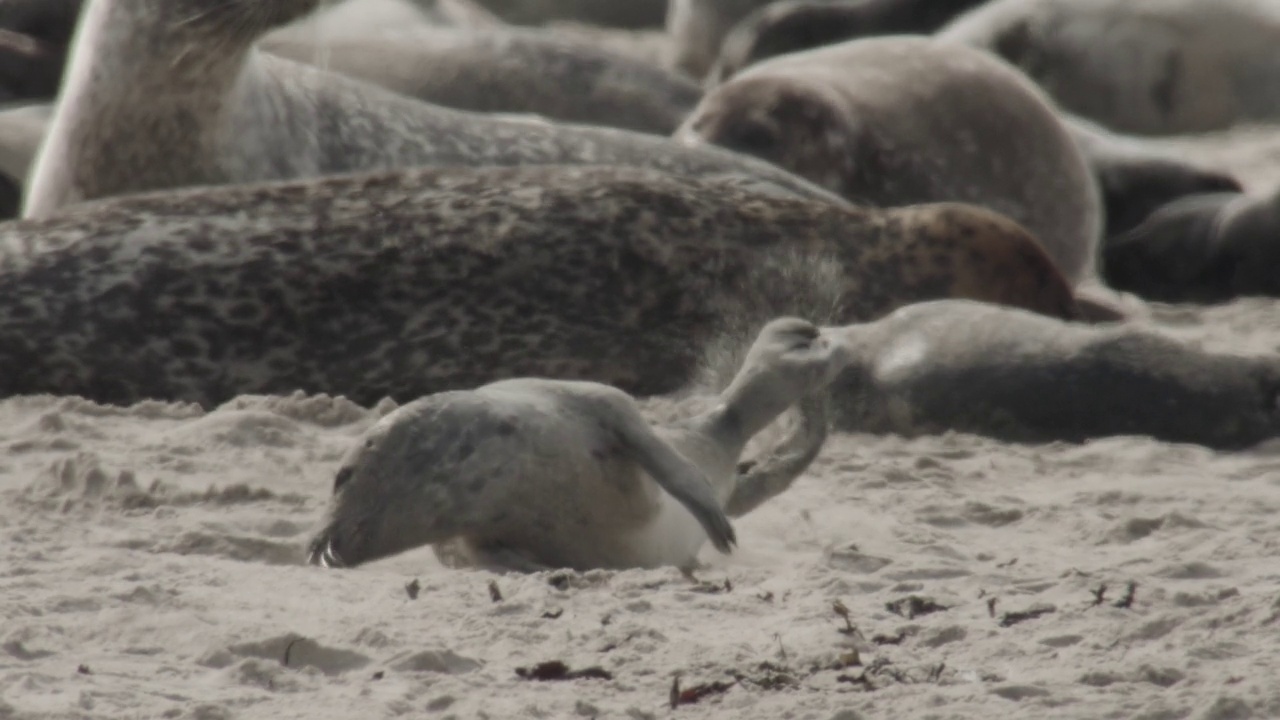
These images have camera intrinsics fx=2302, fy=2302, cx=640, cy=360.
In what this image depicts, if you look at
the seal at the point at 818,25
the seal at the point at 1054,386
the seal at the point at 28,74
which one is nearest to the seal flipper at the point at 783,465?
the seal at the point at 1054,386

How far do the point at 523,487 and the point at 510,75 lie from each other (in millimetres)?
5426

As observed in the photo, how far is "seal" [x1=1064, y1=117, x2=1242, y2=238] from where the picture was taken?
25.2 feet

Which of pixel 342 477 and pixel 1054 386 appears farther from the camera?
pixel 1054 386

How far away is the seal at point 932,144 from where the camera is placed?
24.3 ft

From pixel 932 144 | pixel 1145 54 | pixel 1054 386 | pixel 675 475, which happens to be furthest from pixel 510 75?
pixel 675 475

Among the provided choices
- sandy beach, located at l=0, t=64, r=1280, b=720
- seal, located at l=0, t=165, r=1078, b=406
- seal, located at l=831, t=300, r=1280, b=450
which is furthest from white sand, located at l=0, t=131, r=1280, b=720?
seal, located at l=0, t=165, r=1078, b=406

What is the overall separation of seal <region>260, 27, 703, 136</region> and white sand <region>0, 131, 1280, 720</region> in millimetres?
4401

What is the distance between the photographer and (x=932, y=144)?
24.5ft

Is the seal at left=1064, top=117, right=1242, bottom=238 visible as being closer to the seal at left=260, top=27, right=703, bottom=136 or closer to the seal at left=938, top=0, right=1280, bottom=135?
the seal at left=260, top=27, right=703, bottom=136

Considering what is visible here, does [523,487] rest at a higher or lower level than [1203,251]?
higher

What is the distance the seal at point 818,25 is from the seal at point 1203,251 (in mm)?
2737

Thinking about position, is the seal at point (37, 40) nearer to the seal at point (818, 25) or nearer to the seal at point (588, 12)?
the seal at point (818, 25)

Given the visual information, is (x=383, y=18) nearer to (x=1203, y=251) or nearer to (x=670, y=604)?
(x=1203, y=251)

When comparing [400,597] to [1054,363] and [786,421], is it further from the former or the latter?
[1054,363]
